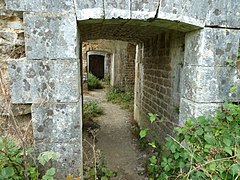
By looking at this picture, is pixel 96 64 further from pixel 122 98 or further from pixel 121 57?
pixel 122 98

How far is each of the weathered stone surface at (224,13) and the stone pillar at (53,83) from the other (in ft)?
4.58

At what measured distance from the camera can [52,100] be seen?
1.75m

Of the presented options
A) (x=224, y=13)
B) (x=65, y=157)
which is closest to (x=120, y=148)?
(x=65, y=157)

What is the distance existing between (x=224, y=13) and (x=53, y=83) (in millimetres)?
1892

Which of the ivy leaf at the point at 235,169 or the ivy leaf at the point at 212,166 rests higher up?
the ivy leaf at the point at 235,169

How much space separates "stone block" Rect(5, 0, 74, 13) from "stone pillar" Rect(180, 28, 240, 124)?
4.53ft

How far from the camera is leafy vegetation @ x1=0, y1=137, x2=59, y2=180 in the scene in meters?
1.45

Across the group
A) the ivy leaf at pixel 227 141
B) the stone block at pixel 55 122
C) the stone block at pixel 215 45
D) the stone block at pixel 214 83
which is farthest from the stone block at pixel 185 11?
Answer: the stone block at pixel 55 122

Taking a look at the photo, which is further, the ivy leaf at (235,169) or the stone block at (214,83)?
the stone block at (214,83)

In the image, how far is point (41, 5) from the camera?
161cm

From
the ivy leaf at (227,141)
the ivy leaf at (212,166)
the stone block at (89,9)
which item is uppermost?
the stone block at (89,9)

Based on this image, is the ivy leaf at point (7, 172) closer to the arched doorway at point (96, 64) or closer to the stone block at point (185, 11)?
the stone block at point (185, 11)

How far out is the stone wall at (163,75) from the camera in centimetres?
271

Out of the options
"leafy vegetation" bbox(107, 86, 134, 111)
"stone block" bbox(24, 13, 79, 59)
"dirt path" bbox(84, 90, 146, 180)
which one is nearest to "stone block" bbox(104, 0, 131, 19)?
"stone block" bbox(24, 13, 79, 59)
